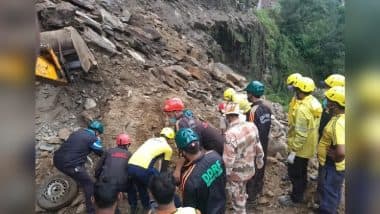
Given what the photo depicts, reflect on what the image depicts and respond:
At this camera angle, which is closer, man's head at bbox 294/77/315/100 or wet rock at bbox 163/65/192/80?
man's head at bbox 294/77/315/100

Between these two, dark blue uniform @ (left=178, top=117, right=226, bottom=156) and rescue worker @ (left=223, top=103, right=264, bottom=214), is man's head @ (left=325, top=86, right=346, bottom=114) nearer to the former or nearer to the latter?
rescue worker @ (left=223, top=103, right=264, bottom=214)

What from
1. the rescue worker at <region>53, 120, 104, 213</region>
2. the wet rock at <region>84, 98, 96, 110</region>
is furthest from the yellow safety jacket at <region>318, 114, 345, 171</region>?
the wet rock at <region>84, 98, 96, 110</region>

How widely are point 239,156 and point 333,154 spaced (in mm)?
1118

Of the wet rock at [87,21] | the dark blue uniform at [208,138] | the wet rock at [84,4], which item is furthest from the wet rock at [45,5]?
the dark blue uniform at [208,138]

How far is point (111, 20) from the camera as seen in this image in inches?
446

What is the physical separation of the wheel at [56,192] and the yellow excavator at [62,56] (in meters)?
1.87

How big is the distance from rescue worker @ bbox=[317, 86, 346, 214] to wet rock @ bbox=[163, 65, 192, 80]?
18.8 ft

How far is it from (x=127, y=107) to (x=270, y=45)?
39.8 feet

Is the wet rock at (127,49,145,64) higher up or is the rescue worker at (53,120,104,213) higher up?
the wet rock at (127,49,145,64)

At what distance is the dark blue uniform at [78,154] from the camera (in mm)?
5984

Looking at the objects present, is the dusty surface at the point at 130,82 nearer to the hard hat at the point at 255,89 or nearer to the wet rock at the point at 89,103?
the wet rock at the point at 89,103

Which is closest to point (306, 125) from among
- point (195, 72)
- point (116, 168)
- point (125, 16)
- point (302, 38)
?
point (116, 168)

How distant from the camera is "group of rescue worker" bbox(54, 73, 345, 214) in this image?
451cm

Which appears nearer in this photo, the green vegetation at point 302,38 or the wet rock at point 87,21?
the wet rock at point 87,21
